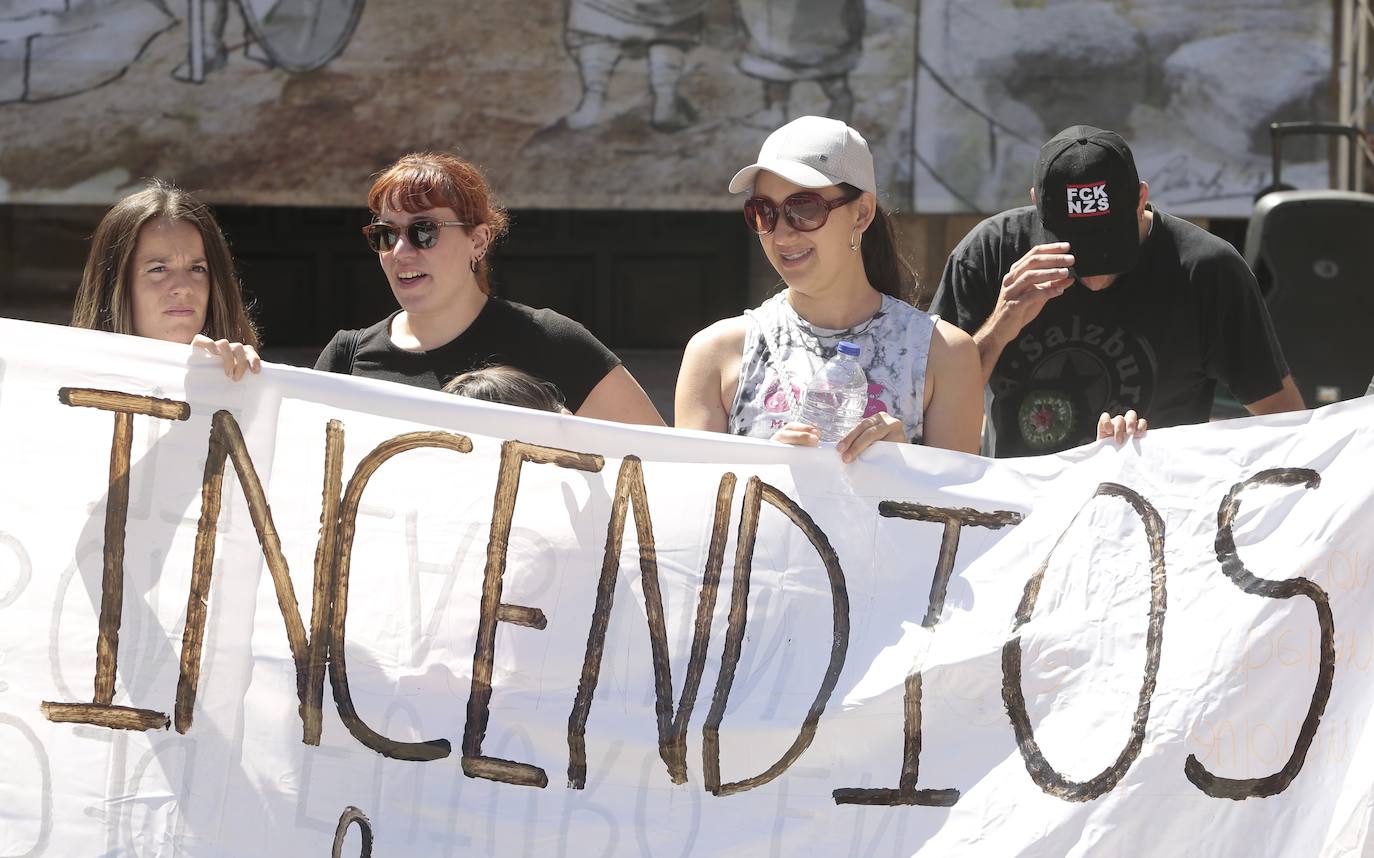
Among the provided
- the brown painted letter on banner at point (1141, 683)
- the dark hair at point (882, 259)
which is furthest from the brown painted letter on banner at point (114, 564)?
the brown painted letter on banner at point (1141, 683)

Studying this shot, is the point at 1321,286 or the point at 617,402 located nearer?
the point at 617,402

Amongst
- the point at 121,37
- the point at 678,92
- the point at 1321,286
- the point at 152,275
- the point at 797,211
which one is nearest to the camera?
the point at 797,211

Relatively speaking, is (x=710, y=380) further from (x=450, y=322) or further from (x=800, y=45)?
(x=800, y=45)

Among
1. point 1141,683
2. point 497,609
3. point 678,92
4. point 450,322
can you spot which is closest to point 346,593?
point 497,609

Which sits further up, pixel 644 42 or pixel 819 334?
pixel 644 42

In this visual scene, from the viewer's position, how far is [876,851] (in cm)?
249

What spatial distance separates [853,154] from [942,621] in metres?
0.82

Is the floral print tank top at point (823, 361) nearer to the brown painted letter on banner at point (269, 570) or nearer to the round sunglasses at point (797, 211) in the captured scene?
the round sunglasses at point (797, 211)

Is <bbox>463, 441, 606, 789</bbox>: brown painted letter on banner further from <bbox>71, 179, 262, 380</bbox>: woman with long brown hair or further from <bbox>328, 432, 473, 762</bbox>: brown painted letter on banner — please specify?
<bbox>71, 179, 262, 380</bbox>: woman with long brown hair

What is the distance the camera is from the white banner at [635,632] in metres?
2.48

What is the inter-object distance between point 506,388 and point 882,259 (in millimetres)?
714

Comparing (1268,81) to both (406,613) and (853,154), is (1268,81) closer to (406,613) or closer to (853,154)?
(853,154)

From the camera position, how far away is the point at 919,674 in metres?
2.57

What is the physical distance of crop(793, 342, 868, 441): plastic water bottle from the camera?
272cm
